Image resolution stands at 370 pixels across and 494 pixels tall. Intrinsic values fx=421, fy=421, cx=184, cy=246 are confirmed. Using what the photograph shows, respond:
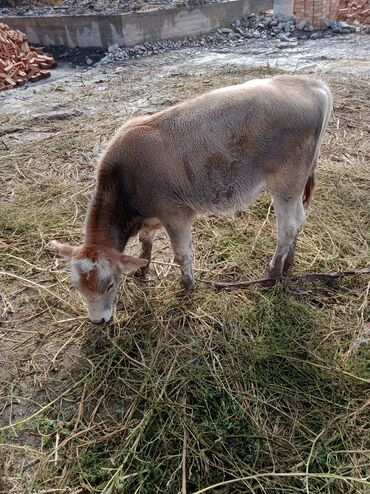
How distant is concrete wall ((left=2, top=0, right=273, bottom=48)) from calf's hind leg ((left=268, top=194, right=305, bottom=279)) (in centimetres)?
1120

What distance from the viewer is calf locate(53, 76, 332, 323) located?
3832 millimetres

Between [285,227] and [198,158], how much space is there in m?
1.20

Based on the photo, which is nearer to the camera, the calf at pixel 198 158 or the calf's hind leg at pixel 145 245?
the calf at pixel 198 158

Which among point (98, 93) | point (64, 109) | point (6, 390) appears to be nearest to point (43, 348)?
point (6, 390)

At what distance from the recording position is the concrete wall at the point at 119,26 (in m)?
13.2

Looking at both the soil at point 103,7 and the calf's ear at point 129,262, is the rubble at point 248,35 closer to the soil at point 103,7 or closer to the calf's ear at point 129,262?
the soil at point 103,7

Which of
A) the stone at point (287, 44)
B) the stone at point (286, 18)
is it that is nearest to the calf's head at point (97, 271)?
the stone at point (287, 44)

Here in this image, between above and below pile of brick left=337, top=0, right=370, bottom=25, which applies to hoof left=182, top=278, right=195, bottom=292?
above

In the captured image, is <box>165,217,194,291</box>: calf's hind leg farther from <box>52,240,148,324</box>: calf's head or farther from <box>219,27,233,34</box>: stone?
<box>219,27,233,34</box>: stone

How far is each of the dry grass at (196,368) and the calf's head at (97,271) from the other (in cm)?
48

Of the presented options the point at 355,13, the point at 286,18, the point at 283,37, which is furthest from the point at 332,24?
the point at 355,13

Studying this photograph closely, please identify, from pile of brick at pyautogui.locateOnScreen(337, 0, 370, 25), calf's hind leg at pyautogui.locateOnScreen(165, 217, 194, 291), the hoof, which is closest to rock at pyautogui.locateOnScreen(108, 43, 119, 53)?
pile of brick at pyautogui.locateOnScreen(337, 0, 370, 25)

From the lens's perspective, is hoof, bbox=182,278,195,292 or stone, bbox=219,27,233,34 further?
stone, bbox=219,27,233,34

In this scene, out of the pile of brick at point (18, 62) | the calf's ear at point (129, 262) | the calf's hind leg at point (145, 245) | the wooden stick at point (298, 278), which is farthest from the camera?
the pile of brick at point (18, 62)
